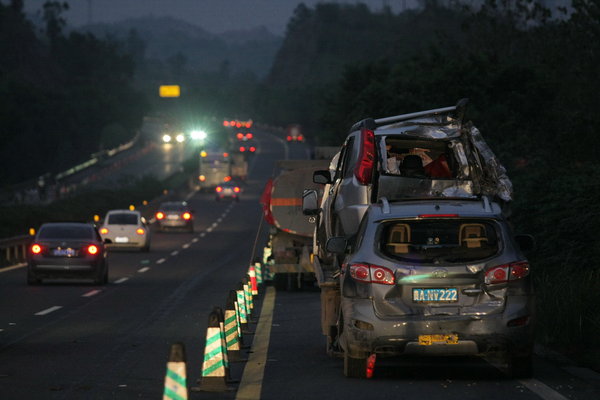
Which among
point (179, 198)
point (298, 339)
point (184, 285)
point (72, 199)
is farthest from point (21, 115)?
point (298, 339)

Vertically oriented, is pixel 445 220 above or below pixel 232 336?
above

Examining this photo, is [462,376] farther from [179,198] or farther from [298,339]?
[179,198]

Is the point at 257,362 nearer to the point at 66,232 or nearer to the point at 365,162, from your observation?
the point at 365,162

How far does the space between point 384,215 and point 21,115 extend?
129006 mm

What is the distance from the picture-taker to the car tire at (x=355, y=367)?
1380cm

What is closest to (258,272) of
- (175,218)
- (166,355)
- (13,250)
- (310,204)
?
(310,204)

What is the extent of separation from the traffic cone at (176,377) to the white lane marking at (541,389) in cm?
433

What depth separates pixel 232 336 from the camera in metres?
15.8

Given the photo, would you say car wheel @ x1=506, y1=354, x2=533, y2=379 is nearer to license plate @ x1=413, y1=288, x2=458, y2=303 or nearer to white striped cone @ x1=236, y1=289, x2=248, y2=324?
license plate @ x1=413, y1=288, x2=458, y2=303

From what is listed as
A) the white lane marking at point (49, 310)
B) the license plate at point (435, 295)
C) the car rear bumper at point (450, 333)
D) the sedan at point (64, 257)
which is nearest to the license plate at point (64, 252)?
the sedan at point (64, 257)

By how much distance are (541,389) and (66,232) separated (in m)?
20.5

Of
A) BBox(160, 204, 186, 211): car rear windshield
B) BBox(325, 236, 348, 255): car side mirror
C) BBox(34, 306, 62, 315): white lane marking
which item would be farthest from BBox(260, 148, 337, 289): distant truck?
BBox(160, 204, 186, 211): car rear windshield

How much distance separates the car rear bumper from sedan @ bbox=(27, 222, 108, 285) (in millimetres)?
18684

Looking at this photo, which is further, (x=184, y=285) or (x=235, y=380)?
(x=184, y=285)
